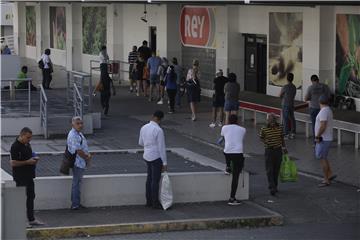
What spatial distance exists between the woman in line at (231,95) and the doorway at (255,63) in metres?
6.09

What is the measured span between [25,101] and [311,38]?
7.96 meters

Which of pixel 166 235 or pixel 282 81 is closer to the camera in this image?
pixel 166 235

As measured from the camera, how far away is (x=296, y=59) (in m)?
24.8

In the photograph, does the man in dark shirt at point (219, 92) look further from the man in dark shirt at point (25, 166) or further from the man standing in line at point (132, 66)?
the man in dark shirt at point (25, 166)

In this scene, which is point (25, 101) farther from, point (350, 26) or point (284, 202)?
point (284, 202)

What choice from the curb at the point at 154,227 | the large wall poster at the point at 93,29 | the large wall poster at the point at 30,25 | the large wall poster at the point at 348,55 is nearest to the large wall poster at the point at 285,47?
the large wall poster at the point at 348,55

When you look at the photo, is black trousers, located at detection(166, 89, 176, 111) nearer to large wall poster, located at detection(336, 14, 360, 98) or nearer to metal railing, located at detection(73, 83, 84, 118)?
metal railing, located at detection(73, 83, 84, 118)

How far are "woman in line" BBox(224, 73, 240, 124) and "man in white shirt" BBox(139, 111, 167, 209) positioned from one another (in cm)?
815

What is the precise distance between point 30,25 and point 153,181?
3831 centimetres

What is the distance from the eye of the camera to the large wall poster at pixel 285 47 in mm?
24594

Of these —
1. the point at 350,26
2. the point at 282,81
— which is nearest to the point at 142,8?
the point at 282,81

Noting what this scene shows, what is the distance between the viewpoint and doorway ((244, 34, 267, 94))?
2744 centimetres

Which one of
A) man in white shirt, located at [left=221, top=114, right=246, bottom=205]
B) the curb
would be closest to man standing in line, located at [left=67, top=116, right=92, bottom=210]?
the curb

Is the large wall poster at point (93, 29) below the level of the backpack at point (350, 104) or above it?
above
